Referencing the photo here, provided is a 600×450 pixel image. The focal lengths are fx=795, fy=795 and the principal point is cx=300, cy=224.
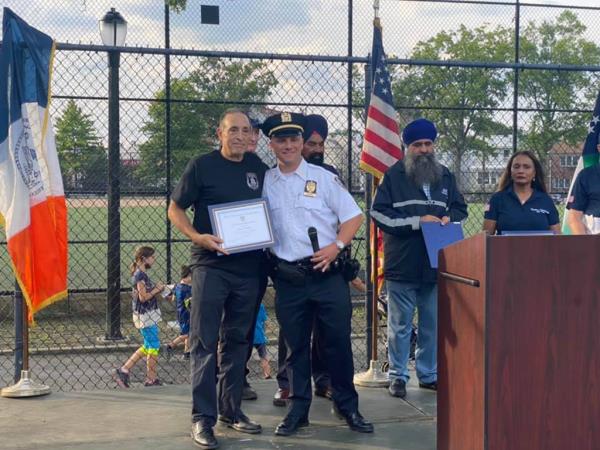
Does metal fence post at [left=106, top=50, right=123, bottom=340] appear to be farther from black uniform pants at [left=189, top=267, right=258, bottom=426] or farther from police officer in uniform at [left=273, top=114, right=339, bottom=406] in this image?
black uniform pants at [left=189, top=267, right=258, bottom=426]

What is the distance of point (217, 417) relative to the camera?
4.86 metres

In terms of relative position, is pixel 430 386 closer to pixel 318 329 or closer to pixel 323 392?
pixel 323 392

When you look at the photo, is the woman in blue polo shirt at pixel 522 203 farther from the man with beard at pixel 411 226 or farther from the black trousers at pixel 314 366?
the black trousers at pixel 314 366

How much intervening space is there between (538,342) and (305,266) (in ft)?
6.20

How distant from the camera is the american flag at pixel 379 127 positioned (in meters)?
6.02

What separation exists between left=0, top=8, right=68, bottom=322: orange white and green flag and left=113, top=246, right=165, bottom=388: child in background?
2285 millimetres

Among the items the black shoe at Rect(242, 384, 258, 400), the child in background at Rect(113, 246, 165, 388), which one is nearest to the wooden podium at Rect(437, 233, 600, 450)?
the black shoe at Rect(242, 384, 258, 400)

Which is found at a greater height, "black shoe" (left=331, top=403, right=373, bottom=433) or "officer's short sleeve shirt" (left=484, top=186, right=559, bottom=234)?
"officer's short sleeve shirt" (left=484, top=186, right=559, bottom=234)

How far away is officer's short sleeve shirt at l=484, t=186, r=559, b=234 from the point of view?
5797mm

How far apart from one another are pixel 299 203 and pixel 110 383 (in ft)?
12.8

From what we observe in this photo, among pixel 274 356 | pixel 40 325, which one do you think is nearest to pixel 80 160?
pixel 40 325

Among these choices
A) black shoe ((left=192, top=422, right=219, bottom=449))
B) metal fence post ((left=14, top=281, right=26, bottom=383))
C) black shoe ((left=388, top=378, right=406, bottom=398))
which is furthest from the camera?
black shoe ((left=388, top=378, right=406, bottom=398))

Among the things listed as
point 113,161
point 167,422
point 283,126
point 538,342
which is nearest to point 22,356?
point 167,422

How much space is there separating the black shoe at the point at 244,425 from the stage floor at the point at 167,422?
36 millimetres
